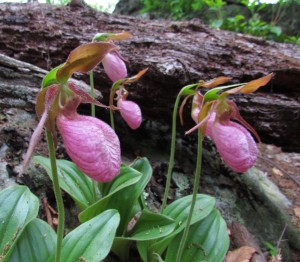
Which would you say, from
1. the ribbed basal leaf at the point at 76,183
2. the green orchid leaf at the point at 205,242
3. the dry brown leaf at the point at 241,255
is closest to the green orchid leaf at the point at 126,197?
the ribbed basal leaf at the point at 76,183

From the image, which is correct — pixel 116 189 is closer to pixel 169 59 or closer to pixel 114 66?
pixel 114 66

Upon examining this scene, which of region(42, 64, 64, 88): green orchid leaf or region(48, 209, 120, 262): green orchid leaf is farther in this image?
region(48, 209, 120, 262): green orchid leaf

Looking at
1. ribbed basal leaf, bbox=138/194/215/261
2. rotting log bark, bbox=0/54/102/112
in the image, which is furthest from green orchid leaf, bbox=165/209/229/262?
rotting log bark, bbox=0/54/102/112

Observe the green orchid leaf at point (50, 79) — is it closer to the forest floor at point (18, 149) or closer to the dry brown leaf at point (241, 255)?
the forest floor at point (18, 149)

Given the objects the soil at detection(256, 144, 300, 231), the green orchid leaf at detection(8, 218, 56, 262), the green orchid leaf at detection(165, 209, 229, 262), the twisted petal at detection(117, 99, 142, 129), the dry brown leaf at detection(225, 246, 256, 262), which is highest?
the twisted petal at detection(117, 99, 142, 129)

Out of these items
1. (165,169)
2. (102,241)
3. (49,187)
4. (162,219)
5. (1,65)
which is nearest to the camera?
(102,241)

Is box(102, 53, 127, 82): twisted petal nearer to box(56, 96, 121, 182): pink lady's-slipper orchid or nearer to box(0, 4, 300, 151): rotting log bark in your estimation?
box(0, 4, 300, 151): rotting log bark

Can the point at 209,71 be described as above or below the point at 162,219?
above

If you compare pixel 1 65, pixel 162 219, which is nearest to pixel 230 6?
Answer: pixel 1 65

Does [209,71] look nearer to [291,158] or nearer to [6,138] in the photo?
[6,138]
